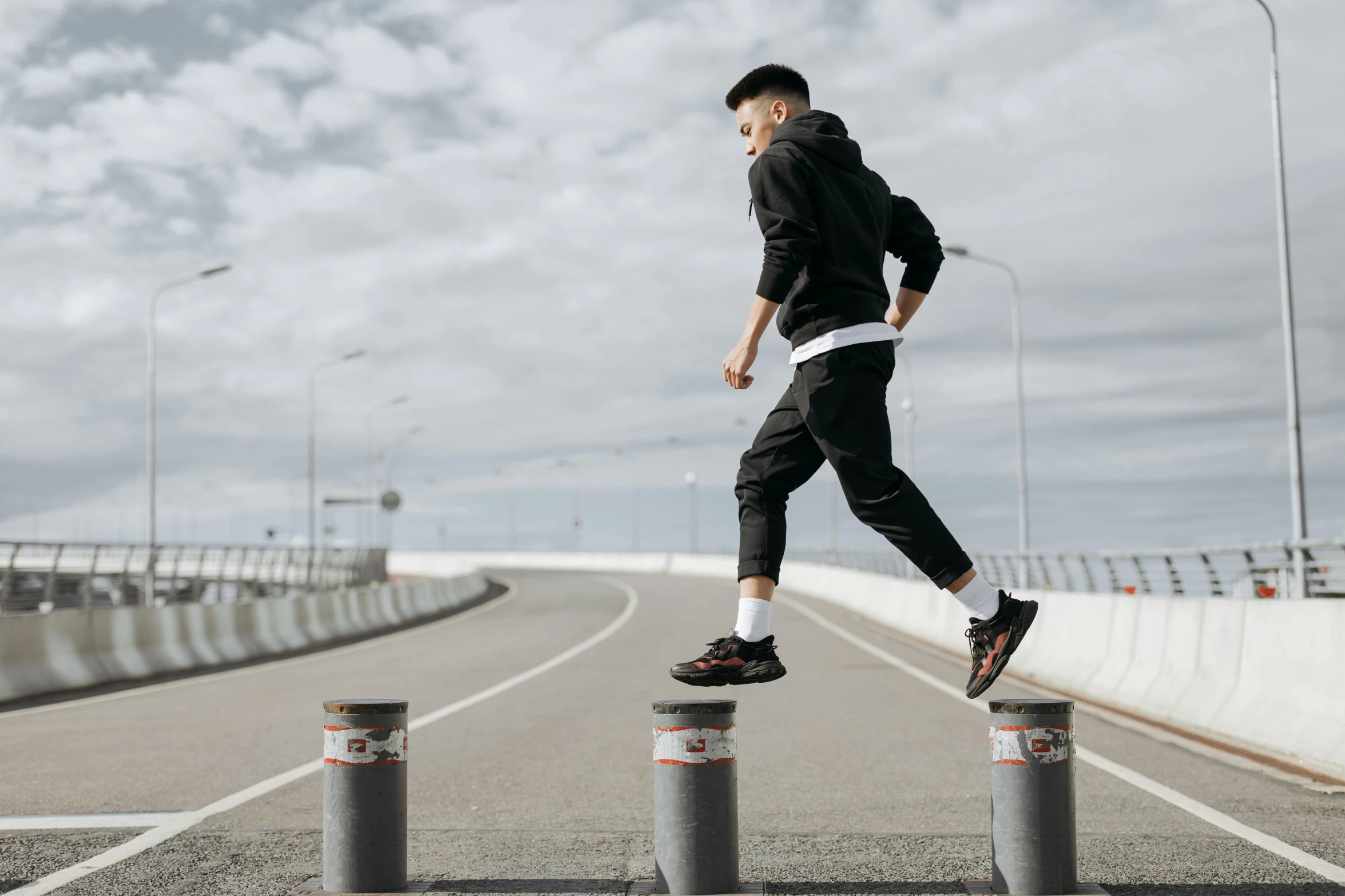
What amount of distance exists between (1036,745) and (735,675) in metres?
1.06

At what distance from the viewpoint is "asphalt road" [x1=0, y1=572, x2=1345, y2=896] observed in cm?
552

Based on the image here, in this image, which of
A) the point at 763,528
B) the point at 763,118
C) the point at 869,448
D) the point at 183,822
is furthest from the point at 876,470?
the point at 183,822

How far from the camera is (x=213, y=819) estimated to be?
22.7 ft

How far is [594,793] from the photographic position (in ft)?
26.0

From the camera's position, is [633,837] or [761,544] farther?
[633,837]

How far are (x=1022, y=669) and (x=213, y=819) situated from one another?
11.8 meters

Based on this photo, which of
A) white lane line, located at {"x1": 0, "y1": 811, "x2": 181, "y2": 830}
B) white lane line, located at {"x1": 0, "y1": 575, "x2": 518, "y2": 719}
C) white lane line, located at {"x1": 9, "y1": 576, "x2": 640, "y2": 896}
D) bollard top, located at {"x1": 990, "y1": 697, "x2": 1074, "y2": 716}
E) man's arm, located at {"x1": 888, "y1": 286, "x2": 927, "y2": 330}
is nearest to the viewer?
bollard top, located at {"x1": 990, "y1": 697, "x2": 1074, "y2": 716}

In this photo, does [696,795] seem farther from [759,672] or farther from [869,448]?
[869,448]

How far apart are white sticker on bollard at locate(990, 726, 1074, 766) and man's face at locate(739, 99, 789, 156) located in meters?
2.23

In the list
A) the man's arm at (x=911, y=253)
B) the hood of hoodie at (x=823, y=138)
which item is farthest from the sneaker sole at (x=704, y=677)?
the hood of hoodie at (x=823, y=138)

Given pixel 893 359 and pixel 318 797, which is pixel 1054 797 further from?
pixel 318 797

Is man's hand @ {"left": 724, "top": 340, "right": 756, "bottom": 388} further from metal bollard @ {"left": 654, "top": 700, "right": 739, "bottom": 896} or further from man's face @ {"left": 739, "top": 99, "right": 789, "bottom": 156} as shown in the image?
metal bollard @ {"left": 654, "top": 700, "right": 739, "bottom": 896}

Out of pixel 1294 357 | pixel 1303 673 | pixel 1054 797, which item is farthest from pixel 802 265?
pixel 1294 357

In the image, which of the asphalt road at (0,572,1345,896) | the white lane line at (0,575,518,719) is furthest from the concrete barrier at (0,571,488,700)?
the asphalt road at (0,572,1345,896)
